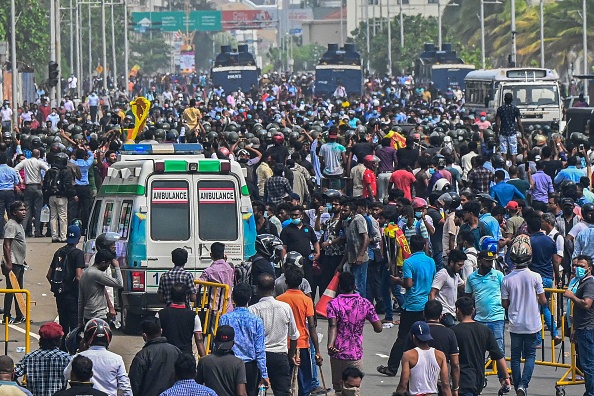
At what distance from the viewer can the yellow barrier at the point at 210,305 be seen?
14.6 m

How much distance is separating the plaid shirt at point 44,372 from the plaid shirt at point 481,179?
478 inches

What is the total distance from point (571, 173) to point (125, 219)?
799cm

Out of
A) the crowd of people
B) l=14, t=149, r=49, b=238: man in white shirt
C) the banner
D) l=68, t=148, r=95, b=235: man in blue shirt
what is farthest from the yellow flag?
the banner

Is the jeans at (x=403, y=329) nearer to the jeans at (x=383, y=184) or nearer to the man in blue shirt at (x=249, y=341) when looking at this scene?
the man in blue shirt at (x=249, y=341)

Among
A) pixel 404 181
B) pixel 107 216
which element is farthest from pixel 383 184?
pixel 107 216

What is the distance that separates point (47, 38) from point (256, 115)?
33.0m

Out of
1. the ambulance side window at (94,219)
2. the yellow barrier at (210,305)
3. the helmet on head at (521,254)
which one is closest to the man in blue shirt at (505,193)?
the ambulance side window at (94,219)

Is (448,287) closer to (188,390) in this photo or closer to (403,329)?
(403,329)

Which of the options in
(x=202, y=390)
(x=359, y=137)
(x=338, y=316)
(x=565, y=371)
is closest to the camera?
(x=202, y=390)

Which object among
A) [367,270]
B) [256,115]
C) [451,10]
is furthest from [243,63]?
[367,270]

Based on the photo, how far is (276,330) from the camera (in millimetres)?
12758

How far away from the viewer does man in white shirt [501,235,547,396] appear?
14242mm

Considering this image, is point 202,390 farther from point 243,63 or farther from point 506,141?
point 243,63

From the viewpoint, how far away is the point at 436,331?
12.2 meters
